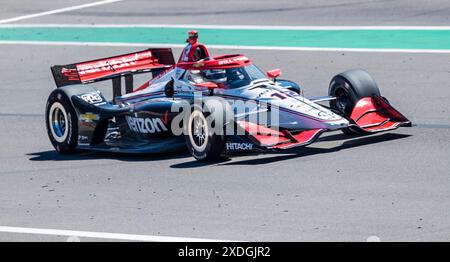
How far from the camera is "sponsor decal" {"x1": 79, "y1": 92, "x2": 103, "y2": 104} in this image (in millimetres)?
14572

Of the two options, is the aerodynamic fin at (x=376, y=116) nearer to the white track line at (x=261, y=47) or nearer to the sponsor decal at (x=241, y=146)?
the sponsor decal at (x=241, y=146)

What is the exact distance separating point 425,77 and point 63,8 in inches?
476

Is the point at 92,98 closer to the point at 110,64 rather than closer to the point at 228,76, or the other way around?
the point at 110,64

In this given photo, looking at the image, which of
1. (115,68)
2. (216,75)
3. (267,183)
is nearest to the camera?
(267,183)

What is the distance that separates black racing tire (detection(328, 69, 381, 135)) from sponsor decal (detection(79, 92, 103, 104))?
308cm

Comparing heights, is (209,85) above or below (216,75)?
below

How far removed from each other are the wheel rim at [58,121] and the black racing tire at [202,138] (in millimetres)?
2185

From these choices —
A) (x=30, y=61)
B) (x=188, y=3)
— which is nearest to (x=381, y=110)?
(x=30, y=61)

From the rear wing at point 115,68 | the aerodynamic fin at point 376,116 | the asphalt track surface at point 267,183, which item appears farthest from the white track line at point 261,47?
the aerodynamic fin at point 376,116

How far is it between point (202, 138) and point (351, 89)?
2.27 meters

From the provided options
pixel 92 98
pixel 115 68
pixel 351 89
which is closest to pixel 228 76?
pixel 351 89

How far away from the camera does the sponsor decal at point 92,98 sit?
14.6 meters

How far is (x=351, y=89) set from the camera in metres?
14.3

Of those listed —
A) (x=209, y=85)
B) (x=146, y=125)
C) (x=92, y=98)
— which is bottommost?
(x=146, y=125)
